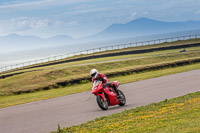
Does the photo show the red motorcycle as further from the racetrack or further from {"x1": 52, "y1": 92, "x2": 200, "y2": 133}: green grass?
{"x1": 52, "y1": 92, "x2": 200, "y2": 133}: green grass

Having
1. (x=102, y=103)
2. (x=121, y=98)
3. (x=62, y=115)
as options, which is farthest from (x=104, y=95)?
(x=62, y=115)

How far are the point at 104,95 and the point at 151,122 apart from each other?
15.7 feet

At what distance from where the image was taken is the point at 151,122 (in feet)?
29.2

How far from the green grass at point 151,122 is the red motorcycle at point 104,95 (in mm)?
1847

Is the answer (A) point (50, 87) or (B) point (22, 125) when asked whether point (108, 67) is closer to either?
(A) point (50, 87)

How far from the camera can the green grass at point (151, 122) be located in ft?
25.4

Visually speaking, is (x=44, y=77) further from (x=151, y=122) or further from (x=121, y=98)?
(x=151, y=122)

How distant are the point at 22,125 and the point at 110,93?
150 inches

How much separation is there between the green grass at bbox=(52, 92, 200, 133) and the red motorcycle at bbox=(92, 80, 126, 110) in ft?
6.06

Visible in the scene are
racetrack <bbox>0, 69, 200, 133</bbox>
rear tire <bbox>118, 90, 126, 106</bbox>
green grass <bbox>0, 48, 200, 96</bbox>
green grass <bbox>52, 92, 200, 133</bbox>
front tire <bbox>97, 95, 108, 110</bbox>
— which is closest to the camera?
green grass <bbox>52, 92, 200, 133</bbox>

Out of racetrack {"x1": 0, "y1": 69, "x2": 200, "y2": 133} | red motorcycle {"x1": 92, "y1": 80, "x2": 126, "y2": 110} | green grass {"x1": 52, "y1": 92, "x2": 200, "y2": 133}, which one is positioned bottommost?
racetrack {"x1": 0, "y1": 69, "x2": 200, "y2": 133}

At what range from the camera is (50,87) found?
95.5ft

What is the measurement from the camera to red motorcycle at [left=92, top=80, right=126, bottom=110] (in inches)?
520

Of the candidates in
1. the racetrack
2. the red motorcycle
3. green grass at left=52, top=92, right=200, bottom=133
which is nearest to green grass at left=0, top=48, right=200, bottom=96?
the racetrack
